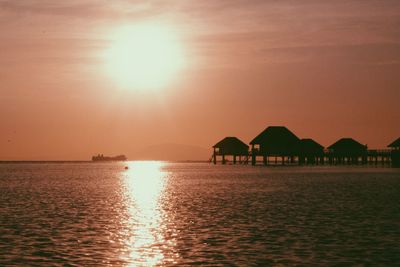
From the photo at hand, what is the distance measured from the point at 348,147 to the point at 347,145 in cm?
40

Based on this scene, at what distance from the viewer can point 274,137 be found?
9838 centimetres

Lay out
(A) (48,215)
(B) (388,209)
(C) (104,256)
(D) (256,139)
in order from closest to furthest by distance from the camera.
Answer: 1. (C) (104,256)
2. (A) (48,215)
3. (B) (388,209)
4. (D) (256,139)

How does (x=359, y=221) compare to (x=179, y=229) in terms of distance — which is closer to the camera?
(x=179, y=229)

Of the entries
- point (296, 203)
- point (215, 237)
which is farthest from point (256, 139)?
point (215, 237)

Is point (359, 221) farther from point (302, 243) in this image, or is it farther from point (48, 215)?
point (48, 215)

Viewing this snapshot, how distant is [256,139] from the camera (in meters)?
98.8

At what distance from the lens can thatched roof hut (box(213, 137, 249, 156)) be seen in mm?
119031

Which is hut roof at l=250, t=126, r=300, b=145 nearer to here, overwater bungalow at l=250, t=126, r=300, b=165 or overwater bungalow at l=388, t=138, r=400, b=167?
overwater bungalow at l=250, t=126, r=300, b=165

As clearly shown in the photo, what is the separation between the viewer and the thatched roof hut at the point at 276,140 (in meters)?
98.4

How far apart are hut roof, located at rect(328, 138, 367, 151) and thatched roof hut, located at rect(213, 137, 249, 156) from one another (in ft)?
57.1

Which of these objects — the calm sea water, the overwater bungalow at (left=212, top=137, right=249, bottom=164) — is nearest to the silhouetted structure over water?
the overwater bungalow at (left=212, top=137, right=249, bottom=164)

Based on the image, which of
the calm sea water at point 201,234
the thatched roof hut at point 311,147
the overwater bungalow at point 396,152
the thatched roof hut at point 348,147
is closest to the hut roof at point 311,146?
Result: the thatched roof hut at point 311,147

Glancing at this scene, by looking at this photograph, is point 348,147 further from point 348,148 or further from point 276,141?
point 276,141

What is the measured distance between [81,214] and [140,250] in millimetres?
10699
